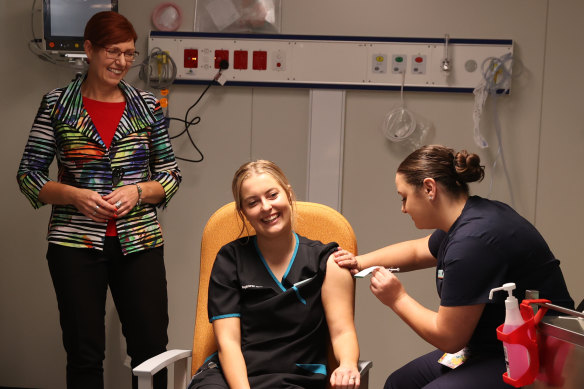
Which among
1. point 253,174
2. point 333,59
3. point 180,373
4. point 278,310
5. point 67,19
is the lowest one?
point 180,373

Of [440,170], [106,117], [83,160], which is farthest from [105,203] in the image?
[440,170]

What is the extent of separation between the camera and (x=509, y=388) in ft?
5.58

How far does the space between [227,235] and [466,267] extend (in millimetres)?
780

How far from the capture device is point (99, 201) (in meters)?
2.17

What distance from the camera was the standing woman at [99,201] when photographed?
87.8 inches

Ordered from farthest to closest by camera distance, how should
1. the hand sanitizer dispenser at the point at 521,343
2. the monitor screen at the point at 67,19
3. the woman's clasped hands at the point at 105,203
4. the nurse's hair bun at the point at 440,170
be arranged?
the monitor screen at the point at 67,19
the woman's clasped hands at the point at 105,203
the nurse's hair bun at the point at 440,170
the hand sanitizer dispenser at the point at 521,343

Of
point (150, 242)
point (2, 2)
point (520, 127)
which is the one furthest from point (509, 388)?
point (2, 2)

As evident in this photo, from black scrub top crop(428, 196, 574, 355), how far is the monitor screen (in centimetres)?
194

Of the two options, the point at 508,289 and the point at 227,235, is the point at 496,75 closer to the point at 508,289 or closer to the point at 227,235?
the point at 227,235

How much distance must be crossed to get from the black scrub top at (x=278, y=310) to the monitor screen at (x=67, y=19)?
4.89 feet

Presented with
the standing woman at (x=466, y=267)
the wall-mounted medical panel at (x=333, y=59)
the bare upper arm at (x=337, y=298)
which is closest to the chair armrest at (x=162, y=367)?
the bare upper arm at (x=337, y=298)

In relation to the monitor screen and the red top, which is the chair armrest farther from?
the monitor screen

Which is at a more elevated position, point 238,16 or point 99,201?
point 238,16

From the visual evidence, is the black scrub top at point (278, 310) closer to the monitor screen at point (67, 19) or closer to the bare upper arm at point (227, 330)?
the bare upper arm at point (227, 330)
